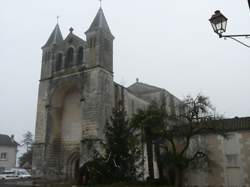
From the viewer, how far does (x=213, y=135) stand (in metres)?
22.9

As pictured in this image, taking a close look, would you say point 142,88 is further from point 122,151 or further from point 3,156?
point 122,151

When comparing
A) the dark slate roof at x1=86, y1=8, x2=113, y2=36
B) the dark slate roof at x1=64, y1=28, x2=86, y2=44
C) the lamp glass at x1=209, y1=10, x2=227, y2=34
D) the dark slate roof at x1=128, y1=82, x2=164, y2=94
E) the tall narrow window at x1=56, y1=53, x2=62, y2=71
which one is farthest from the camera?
the dark slate roof at x1=128, y1=82, x2=164, y2=94

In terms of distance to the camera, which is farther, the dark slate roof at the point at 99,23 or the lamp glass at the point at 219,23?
the dark slate roof at the point at 99,23

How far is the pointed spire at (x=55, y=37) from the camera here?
109ft

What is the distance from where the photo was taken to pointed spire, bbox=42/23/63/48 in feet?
109

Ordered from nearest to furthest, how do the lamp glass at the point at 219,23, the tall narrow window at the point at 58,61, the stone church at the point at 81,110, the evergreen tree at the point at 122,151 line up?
the lamp glass at the point at 219,23
the evergreen tree at the point at 122,151
the stone church at the point at 81,110
the tall narrow window at the point at 58,61

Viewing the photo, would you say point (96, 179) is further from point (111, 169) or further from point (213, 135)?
point (213, 135)

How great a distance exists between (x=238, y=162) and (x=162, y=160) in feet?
18.8

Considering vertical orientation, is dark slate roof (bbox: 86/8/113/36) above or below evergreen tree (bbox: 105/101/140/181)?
above

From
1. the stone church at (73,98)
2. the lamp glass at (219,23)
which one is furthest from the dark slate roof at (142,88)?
the lamp glass at (219,23)

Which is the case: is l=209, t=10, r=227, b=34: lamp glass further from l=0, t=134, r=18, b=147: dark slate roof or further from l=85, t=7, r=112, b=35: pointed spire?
l=0, t=134, r=18, b=147: dark slate roof

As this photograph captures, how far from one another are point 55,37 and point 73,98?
786 centimetres

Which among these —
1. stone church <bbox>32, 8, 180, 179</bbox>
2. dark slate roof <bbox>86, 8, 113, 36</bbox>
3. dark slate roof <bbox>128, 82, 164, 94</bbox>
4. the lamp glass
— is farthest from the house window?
the lamp glass

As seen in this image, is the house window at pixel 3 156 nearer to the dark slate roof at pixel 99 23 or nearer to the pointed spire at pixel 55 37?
the pointed spire at pixel 55 37
